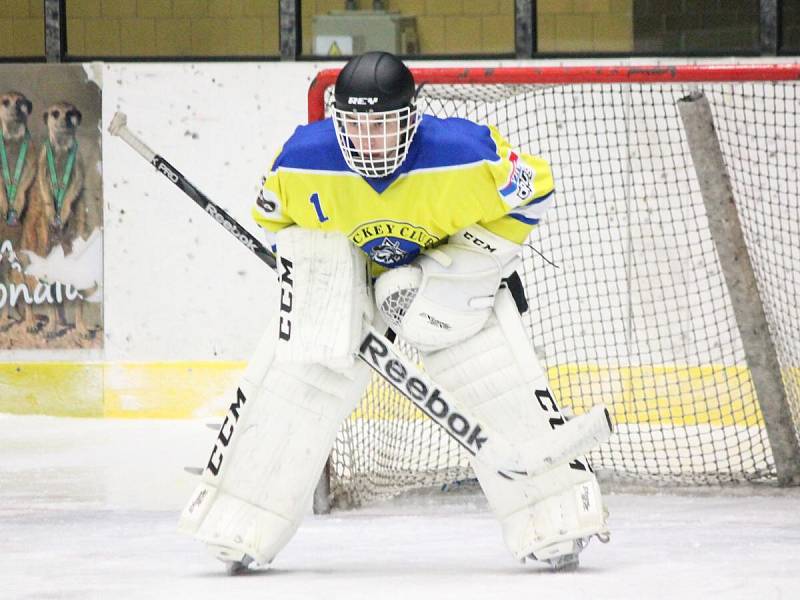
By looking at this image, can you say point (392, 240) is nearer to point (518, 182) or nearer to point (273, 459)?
point (518, 182)

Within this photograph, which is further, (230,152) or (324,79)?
(230,152)

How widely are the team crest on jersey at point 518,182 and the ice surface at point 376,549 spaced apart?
82 cm

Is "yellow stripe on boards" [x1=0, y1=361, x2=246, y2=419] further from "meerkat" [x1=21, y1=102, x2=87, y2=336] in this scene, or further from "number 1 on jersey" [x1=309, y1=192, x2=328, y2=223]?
"number 1 on jersey" [x1=309, y1=192, x2=328, y2=223]

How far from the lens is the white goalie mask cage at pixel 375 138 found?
121 inches

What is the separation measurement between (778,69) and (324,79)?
1.30 m

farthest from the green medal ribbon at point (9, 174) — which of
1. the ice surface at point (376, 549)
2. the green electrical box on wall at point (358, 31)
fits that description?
the ice surface at point (376, 549)

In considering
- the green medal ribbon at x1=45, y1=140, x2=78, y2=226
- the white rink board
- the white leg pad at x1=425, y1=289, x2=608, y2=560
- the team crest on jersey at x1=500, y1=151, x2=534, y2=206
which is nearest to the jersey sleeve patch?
the team crest on jersey at x1=500, y1=151, x2=534, y2=206

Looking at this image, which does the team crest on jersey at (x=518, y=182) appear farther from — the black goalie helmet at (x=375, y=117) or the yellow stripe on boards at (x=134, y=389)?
the yellow stripe on boards at (x=134, y=389)

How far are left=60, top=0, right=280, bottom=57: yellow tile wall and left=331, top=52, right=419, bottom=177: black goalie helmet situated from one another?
354 cm

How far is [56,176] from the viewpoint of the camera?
20.9 feet

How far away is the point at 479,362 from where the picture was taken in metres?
3.30

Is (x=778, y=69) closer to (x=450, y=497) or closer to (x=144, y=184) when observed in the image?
(x=450, y=497)

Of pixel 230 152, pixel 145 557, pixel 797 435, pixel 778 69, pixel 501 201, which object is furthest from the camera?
pixel 230 152

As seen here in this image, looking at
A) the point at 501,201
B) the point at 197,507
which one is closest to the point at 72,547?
the point at 197,507
